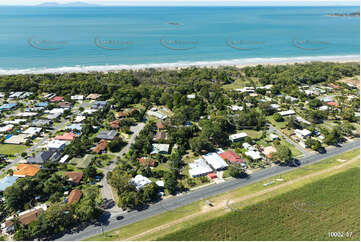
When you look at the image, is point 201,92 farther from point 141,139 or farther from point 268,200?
point 268,200

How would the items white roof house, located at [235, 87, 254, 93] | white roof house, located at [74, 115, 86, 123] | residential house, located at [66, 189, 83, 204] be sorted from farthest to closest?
1. white roof house, located at [235, 87, 254, 93]
2. white roof house, located at [74, 115, 86, 123]
3. residential house, located at [66, 189, 83, 204]

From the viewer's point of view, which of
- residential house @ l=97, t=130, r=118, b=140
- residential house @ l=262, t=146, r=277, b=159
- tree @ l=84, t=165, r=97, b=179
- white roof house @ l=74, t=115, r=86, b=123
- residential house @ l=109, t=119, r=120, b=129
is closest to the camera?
tree @ l=84, t=165, r=97, b=179

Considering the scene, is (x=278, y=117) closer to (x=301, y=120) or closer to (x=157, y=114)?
(x=301, y=120)

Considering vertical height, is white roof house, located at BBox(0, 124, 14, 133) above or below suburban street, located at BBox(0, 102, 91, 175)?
above

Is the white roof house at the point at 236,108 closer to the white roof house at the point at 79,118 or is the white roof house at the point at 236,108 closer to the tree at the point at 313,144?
the tree at the point at 313,144

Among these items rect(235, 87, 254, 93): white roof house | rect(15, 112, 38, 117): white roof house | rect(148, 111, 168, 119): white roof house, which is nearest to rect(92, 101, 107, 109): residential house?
rect(148, 111, 168, 119): white roof house

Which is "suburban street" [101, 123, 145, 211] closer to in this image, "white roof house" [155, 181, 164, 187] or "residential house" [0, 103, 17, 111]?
"white roof house" [155, 181, 164, 187]

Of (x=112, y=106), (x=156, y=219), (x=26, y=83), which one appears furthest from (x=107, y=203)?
(x=26, y=83)

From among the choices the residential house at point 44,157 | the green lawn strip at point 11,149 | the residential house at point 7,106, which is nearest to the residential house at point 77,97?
the residential house at point 7,106
